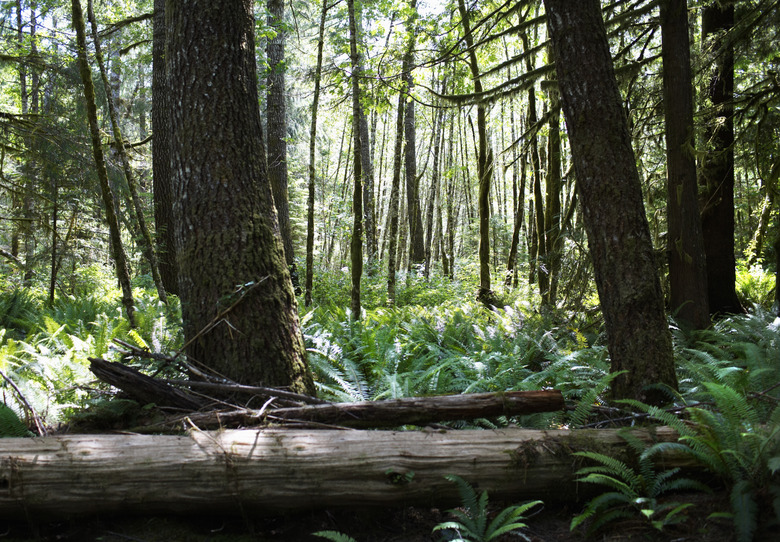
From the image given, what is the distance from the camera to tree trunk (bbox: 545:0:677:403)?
3.52 m

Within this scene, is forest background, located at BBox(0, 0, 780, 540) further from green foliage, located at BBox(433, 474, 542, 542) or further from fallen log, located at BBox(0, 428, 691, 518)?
green foliage, located at BBox(433, 474, 542, 542)

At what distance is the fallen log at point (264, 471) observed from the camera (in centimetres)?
251

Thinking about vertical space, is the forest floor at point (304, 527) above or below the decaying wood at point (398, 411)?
below

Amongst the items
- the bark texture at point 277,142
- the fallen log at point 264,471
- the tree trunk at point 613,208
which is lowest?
the fallen log at point 264,471

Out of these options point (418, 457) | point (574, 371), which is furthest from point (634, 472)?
point (574, 371)

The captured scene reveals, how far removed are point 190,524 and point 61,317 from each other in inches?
258

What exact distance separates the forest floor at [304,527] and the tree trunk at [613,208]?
127 centimetres

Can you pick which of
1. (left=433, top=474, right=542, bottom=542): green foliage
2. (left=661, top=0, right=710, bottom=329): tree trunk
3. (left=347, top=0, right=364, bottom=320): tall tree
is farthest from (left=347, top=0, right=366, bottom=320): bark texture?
(left=433, top=474, right=542, bottom=542): green foliage

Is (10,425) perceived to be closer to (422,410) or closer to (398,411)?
(398,411)

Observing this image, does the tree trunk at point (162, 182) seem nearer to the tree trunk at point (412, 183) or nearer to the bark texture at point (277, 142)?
the bark texture at point (277, 142)

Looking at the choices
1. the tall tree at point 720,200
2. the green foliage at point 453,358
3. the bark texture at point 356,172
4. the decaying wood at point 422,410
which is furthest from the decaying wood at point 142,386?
the tall tree at point 720,200

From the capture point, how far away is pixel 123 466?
2.55 meters

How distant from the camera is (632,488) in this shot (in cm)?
251

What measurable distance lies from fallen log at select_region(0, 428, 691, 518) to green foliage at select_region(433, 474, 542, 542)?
93 millimetres
